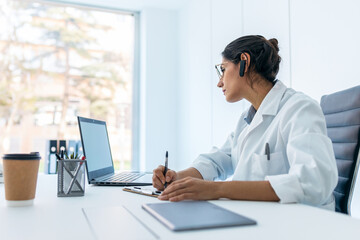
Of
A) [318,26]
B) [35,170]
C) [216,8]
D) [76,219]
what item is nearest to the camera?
[76,219]

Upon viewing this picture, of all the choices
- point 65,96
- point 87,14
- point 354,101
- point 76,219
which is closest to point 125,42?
point 87,14

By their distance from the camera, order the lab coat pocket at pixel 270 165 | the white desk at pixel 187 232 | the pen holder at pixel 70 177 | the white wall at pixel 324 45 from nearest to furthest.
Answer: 1. the white desk at pixel 187 232
2. the pen holder at pixel 70 177
3. the lab coat pocket at pixel 270 165
4. the white wall at pixel 324 45

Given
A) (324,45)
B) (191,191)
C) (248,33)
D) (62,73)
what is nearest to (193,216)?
(191,191)

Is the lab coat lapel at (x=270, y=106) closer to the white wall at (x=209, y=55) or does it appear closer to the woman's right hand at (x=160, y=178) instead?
the woman's right hand at (x=160, y=178)

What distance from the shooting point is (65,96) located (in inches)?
148

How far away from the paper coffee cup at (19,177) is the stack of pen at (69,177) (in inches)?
5.2

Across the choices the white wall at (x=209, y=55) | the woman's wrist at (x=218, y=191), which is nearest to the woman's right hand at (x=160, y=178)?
the woman's wrist at (x=218, y=191)

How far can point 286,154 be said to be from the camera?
1.18 m

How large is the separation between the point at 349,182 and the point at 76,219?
3.12 feet

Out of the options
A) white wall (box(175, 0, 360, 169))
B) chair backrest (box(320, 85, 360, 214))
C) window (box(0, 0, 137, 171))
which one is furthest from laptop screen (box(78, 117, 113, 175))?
window (box(0, 0, 137, 171))

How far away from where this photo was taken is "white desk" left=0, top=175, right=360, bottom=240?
598 millimetres

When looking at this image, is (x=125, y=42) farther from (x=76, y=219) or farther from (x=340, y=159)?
(x=76, y=219)

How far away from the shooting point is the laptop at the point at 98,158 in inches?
54.6

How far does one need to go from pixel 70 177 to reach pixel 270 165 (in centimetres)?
69
